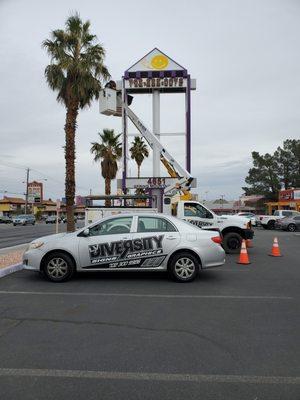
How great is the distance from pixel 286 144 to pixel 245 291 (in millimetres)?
70079

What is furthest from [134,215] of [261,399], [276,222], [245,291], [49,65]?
[276,222]

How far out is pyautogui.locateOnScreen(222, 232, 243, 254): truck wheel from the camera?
15516 mm

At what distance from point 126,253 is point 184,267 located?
4.16 ft

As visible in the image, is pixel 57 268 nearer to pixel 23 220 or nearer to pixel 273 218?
pixel 273 218

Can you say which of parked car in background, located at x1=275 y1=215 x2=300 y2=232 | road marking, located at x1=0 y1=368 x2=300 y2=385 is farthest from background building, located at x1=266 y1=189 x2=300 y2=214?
road marking, located at x1=0 y1=368 x2=300 y2=385

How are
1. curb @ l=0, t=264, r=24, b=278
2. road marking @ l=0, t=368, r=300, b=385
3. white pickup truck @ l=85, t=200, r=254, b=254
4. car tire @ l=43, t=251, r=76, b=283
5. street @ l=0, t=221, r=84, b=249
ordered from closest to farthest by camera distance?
1. road marking @ l=0, t=368, r=300, b=385
2. car tire @ l=43, t=251, r=76, b=283
3. curb @ l=0, t=264, r=24, b=278
4. white pickup truck @ l=85, t=200, r=254, b=254
5. street @ l=0, t=221, r=84, b=249

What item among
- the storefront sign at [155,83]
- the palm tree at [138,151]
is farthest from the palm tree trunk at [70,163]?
the palm tree at [138,151]

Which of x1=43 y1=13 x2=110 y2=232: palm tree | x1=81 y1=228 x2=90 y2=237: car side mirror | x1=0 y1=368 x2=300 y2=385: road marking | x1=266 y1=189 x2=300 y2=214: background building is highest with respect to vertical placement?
x1=43 y1=13 x2=110 y2=232: palm tree

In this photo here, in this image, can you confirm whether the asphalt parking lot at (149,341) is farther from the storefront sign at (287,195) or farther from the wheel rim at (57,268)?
the storefront sign at (287,195)

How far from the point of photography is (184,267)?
891 centimetres

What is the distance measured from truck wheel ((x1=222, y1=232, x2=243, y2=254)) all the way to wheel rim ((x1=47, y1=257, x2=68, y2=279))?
8103 millimetres

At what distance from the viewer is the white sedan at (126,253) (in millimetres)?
8852

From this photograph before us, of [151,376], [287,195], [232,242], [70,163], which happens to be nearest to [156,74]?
[70,163]

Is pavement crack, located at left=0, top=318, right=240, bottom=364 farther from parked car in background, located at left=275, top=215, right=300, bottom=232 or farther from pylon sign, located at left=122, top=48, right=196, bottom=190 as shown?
parked car in background, located at left=275, top=215, right=300, bottom=232
